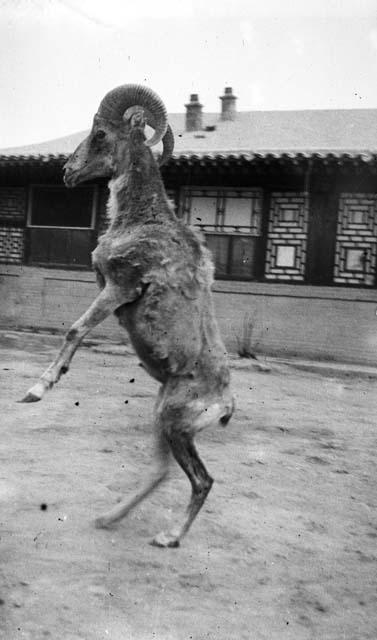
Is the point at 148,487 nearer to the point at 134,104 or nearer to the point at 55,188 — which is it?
the point at 134,104

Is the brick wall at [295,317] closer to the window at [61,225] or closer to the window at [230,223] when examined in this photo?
the window at [230,223]

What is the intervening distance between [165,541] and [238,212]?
9966 mm

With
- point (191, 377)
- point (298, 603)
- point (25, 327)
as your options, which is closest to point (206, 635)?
point (298, 603)

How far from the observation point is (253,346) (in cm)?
1220

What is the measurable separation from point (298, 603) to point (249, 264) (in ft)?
33.0

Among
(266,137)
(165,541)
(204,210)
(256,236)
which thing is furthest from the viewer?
(266,137)

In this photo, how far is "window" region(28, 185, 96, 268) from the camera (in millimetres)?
13891

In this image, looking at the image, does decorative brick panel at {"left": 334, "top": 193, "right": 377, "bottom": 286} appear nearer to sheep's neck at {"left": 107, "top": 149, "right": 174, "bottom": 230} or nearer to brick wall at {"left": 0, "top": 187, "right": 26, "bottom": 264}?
brick wall at {"left": 0, "top": 187, "right": 26, "bottom": 264}

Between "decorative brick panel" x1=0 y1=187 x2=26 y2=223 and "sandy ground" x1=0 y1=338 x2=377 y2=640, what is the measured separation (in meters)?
8.42

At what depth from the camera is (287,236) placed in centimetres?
1224

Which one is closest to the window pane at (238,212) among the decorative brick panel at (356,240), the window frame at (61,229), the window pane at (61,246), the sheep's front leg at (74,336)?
the decorative brick panel at (356,240)

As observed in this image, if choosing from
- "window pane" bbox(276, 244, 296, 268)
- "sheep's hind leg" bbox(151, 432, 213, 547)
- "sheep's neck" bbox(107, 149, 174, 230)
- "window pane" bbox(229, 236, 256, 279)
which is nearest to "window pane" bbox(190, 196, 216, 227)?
"window pane" bbox(229, 236, 256, 279)

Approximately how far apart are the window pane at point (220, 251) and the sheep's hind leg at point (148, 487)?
9491mm

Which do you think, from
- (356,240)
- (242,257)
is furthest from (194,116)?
(356,240)
